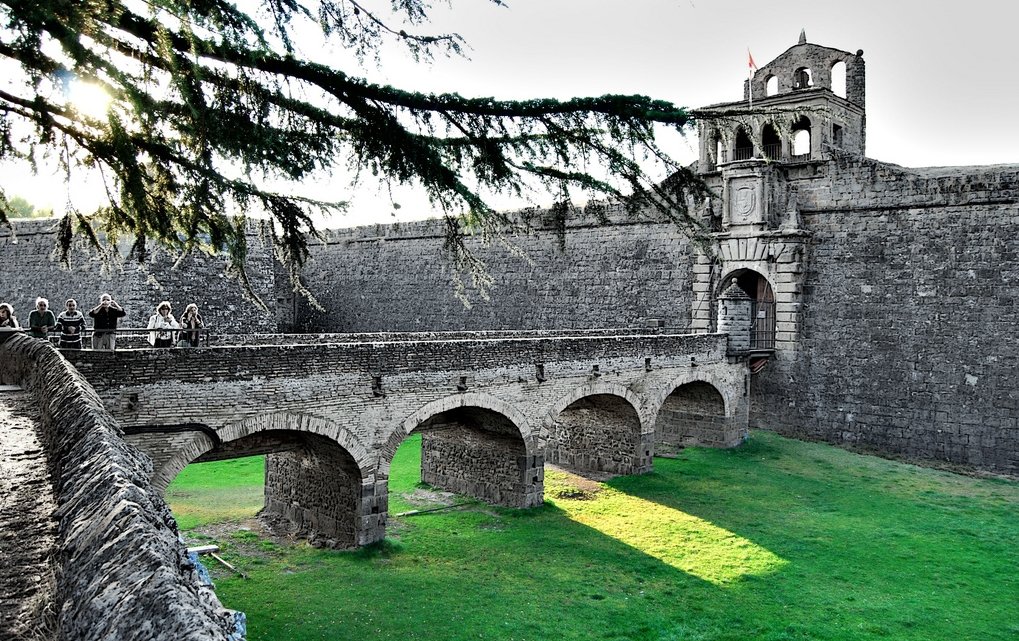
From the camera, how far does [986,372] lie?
16.7 m

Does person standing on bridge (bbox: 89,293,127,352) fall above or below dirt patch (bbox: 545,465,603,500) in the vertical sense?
above

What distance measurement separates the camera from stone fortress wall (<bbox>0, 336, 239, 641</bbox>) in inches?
77.6

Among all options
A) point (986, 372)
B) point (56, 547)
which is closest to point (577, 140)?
point (56, 547)

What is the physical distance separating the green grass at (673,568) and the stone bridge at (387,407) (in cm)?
78

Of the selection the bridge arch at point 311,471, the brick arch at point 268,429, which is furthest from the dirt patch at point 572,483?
the brick arch at point 268,429

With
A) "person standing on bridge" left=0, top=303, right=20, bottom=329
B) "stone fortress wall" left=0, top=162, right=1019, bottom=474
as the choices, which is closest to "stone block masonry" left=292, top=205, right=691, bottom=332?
"stone fortress wall" left=0, top=162, right=1019, bottom=474

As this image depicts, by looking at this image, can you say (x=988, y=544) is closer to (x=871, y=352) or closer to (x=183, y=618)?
(x=871, y=352)

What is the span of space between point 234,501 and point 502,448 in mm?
4842

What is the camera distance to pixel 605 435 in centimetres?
1684

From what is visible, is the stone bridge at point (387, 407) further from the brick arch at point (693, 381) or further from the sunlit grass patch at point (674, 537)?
the sunlit grass patch at point (674, 537)

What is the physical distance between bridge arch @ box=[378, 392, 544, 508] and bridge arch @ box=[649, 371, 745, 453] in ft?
16.4

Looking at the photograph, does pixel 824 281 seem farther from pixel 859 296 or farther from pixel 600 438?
pixel 600 438

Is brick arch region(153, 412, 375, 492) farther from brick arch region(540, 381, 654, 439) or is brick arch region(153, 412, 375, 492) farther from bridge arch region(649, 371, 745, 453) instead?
bridge arch region(649, 371, 745, 453)

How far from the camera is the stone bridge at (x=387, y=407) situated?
938cm
